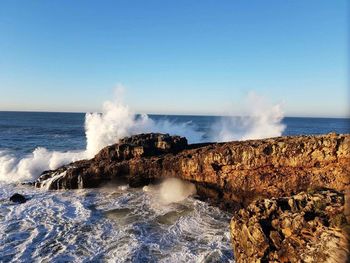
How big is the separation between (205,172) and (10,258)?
31.2ft

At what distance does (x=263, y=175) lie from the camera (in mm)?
15531

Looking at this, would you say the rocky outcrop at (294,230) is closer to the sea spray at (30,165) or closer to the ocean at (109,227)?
the ocean at (109,227)

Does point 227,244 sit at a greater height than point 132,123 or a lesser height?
lesser

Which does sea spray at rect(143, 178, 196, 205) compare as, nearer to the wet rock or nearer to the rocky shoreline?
the rocky shoreline

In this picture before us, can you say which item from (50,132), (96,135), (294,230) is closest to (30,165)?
(96,135)

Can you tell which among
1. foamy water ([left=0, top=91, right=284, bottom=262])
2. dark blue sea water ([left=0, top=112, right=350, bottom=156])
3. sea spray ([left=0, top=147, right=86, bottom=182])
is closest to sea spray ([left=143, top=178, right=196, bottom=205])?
foamy water ([left=0, top=91, right=284, bottom=262])

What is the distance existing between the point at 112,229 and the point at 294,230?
772cm

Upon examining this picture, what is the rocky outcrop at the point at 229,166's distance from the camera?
14.4 m

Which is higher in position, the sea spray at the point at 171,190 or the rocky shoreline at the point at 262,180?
the rocky shoreline at the point at 262,180

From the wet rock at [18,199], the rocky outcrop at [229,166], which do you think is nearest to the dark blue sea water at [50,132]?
the rocky outcrop at [229,166]

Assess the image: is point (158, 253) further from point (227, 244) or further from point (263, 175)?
point (263, 175)

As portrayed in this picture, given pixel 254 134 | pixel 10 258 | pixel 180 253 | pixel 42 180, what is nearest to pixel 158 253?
pixel 180 253

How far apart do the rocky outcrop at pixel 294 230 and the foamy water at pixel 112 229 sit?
2724mm

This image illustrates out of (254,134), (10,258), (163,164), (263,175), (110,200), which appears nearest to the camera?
(10,258)
